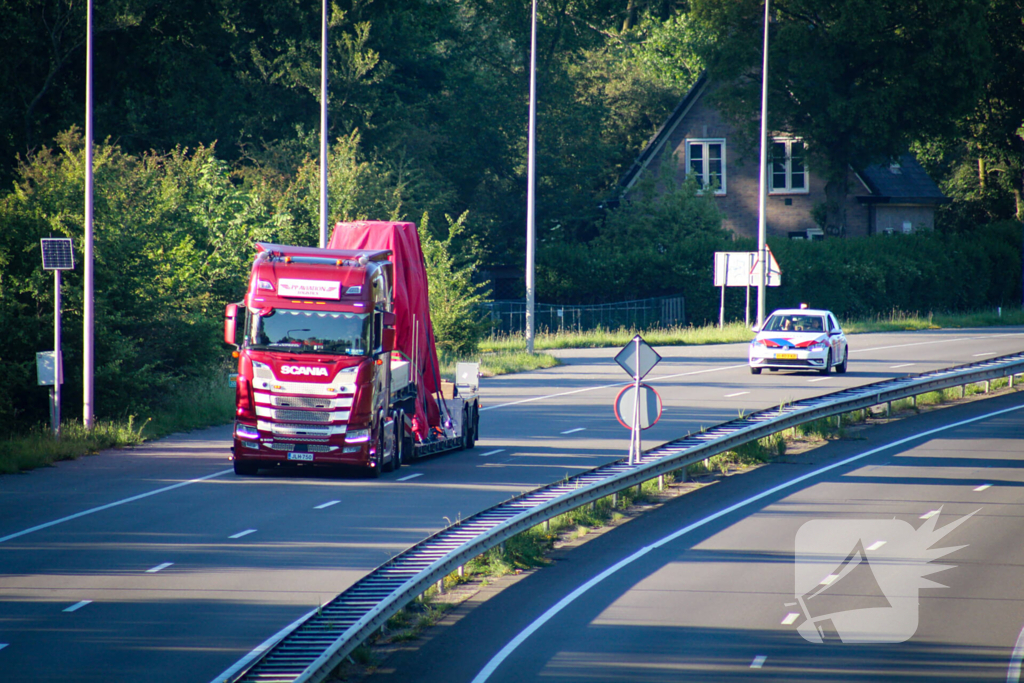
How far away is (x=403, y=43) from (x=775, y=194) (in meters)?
20.8

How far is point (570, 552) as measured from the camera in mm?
13492

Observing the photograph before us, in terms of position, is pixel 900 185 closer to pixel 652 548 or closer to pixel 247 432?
pixel 247 432

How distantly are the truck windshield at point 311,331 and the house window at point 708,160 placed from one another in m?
46.9

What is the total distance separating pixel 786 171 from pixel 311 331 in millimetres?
48169

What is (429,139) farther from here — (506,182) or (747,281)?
(747,281)

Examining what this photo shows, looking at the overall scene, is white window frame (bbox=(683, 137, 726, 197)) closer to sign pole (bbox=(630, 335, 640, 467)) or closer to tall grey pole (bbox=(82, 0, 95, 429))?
tall grey pole (bbox=(82, 0, 95, 429))

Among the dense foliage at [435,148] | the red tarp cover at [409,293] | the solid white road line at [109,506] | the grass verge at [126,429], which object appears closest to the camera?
the solid white road line at [109,506]

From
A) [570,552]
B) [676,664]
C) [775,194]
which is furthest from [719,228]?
[676,664]

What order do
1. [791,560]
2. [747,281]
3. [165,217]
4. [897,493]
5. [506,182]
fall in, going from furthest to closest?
[506,182]
[747,281]
[165,217]
[897,493]
[791,560]

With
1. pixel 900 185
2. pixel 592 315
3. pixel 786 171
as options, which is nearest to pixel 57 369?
pixel 592 315

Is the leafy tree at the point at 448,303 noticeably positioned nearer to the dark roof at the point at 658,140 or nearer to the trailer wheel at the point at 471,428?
the trailer wheel at the point at 471,428

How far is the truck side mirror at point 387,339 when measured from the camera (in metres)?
17.5

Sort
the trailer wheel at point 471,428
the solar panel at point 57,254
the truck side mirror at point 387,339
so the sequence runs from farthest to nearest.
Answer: the trailer wheel at point 471,428 → the solar panel at point 57,254 → the truck side mirror at point 387,339

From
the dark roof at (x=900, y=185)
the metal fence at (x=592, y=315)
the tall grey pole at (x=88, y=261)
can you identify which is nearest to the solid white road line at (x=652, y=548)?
the tall grey pole at (x=88, y=261)
